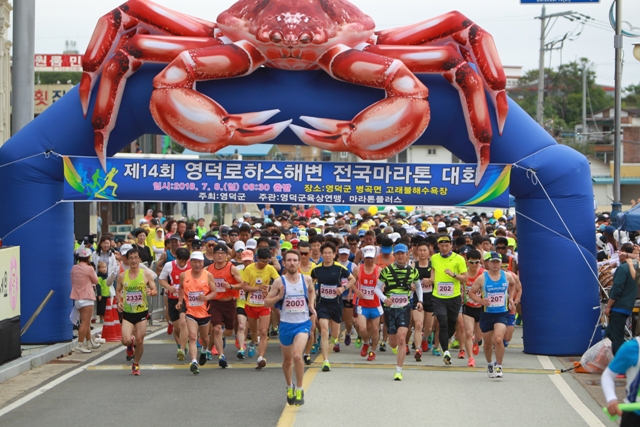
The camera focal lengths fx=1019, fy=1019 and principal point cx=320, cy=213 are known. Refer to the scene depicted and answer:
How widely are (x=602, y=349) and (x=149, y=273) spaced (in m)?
6.02

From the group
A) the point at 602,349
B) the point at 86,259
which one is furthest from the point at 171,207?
the point at 602,349

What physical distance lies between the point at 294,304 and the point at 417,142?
4.77 metres

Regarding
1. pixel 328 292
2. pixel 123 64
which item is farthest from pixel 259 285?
pixel 123 64

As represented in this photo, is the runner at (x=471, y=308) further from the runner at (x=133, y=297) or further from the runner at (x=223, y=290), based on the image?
the runner at (x=133, y=297)

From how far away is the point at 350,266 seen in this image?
51.7 ft

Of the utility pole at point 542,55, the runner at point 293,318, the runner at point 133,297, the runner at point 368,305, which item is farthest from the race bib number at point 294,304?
the utility pole at point 542,55

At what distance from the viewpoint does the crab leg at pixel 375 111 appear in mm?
14430

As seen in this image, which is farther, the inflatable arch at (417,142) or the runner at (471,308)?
the inflatable arch at (417,142)

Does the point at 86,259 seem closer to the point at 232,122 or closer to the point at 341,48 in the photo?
the point at 232,122

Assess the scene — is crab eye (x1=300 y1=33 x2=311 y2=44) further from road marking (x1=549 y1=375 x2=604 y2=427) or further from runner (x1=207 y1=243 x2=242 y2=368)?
road marking (x1=549 y1=375 x2=604 y2=427)

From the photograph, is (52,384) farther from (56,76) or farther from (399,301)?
(56,76)

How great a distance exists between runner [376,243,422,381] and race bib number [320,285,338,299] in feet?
2.68

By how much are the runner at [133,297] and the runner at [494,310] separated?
4330 mm

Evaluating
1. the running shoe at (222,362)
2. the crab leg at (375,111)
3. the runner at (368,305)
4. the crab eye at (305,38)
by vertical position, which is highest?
the crab eye at (305,38)
